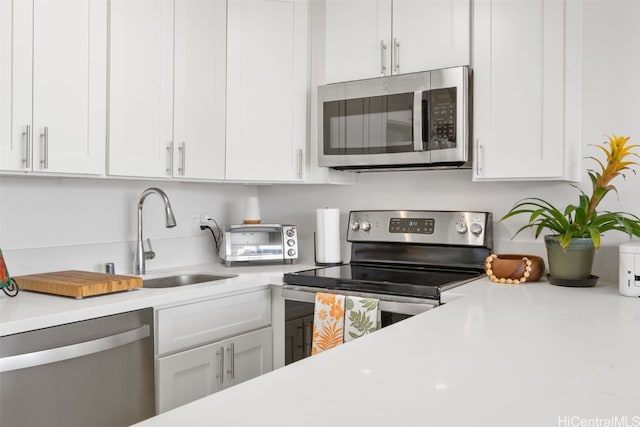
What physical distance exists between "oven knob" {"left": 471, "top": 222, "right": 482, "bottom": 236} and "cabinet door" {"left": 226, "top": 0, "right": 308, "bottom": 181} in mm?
870

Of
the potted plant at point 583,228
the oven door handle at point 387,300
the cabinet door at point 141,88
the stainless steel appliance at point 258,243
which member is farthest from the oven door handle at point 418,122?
the cabinet door at point 141,88

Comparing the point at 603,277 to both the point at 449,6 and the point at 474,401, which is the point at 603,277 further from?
the point at 474,401

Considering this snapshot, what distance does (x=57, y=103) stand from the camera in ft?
6.58

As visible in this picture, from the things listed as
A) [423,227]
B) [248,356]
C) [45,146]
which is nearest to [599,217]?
[423,227]

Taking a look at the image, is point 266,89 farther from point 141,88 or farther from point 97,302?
point 97,302

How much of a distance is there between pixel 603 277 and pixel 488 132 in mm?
769

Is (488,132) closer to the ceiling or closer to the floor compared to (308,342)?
closer to the ceiling

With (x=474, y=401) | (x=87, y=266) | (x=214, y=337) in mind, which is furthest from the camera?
(x=87, y=266)

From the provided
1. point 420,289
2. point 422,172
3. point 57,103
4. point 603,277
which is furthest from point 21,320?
point 603,277

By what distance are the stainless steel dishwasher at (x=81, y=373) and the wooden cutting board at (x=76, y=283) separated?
14cm

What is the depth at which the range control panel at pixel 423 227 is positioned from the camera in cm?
252

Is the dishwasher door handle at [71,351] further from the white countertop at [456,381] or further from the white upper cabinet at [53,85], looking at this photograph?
the white countertop at [456,381]

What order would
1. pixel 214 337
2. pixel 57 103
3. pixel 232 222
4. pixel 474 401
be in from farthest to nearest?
1. pixel 232 222
2. pixel 214 337
3. pixel 57 103
4. pixel 474 401

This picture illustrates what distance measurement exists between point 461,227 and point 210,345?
48.2 inches
